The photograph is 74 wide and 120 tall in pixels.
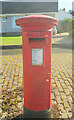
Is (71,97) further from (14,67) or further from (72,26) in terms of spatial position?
(72,26)

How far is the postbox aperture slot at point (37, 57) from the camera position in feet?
8.63

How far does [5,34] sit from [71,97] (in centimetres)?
2047

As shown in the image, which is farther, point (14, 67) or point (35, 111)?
point (14, 67)

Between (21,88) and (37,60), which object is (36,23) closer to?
(37,60)

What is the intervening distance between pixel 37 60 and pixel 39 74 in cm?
27

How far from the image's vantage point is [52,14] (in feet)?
70.6

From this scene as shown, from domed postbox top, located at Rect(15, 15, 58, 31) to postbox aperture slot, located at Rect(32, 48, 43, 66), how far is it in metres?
Answer: 0.39

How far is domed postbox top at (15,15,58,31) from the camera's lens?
242cm

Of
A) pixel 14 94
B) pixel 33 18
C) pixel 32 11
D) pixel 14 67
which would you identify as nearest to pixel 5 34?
pixel 32 11

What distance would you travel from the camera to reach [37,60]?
2.65 meters

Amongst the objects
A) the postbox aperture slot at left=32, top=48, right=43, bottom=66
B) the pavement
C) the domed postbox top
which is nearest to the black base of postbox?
the pavement

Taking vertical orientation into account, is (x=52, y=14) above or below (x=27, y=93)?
above

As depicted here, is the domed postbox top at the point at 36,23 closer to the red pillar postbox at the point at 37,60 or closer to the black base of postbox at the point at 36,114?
the red pillar postbox at the point at 37,60

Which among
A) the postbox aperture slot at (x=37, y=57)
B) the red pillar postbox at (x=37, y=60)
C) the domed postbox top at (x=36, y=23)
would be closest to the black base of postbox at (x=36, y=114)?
the red pillar postbox at (x=37, y=60)
